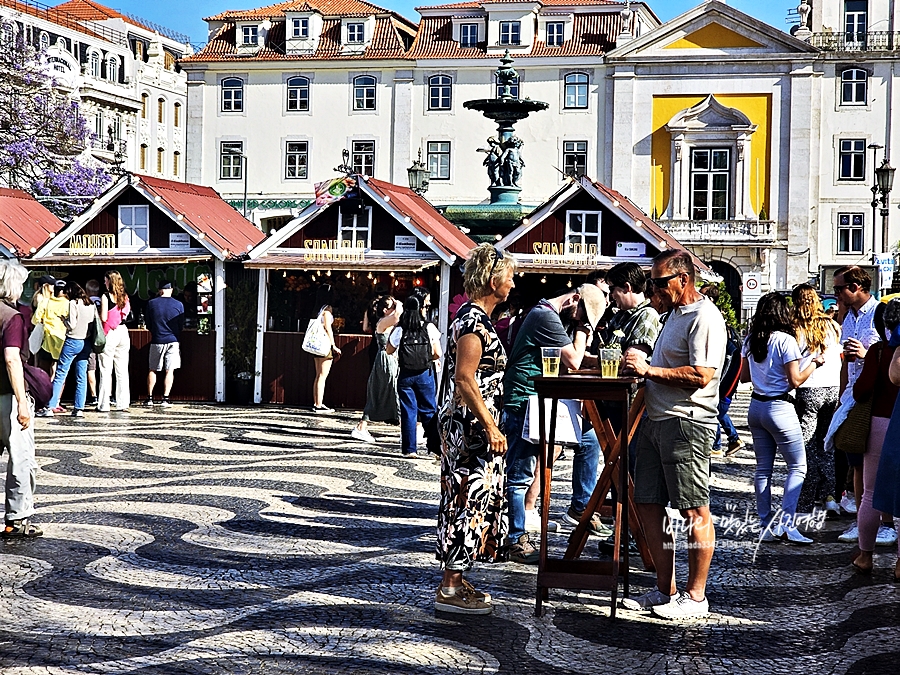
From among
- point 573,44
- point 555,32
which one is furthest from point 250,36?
point 573,44

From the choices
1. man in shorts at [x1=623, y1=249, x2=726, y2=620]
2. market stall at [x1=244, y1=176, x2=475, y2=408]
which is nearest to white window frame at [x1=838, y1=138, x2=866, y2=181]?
market stall at [x1=244, y1=176, x2=475, y2=408]

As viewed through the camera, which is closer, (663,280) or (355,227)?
(663,280)

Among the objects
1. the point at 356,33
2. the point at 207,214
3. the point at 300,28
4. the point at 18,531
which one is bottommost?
the point at 18,531

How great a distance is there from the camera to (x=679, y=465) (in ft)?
21.9

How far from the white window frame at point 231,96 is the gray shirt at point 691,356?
159 feet

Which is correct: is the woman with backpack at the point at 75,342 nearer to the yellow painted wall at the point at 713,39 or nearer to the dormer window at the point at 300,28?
the yellow painted wall at the point at 713,39

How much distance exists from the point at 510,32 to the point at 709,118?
30.0 ft

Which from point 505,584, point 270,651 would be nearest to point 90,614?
point 270,651

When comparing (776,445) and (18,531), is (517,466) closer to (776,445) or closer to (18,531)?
(776,445)

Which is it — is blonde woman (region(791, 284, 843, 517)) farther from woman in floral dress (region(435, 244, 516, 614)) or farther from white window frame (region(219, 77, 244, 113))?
white window frame (region(219, 77, 244, 113))

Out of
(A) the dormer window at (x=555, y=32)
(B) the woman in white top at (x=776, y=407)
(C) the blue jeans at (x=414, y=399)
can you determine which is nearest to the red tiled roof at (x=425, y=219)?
(C) the blue jeans at (x=414, y=399)

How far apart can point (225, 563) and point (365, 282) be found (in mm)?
12472

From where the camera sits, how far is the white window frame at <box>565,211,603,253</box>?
1988 centimetres

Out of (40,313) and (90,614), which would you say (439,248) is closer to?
(40,313)
